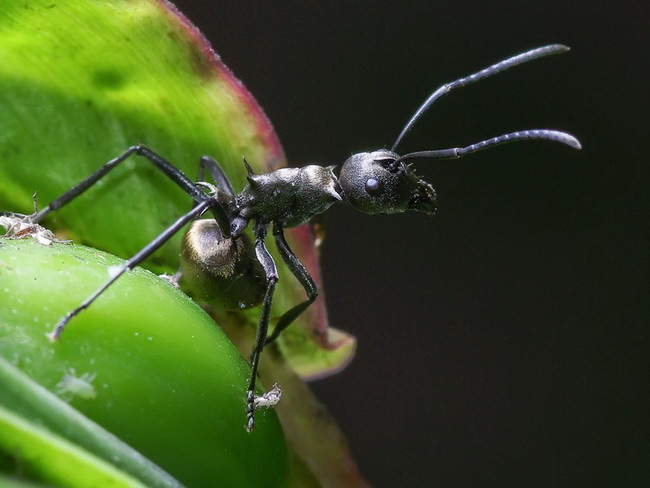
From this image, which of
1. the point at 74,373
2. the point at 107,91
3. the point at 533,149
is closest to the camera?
the point at 74,373

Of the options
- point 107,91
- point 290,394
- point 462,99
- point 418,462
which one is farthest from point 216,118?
point 418,462

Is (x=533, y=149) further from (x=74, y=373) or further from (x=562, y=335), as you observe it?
(x=74, y=373)

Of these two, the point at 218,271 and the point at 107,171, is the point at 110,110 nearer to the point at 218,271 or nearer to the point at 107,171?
the point at 107,171

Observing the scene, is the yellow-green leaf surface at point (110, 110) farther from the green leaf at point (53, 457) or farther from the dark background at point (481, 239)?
the dark background at point (481, 239)

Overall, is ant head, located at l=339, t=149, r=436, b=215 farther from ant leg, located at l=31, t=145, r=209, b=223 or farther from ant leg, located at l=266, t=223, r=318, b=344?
ant leg, located at l=31, t=145, r=209, b=223

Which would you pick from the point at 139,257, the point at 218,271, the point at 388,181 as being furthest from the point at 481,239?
the point at 139,257

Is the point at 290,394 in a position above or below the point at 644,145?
above
